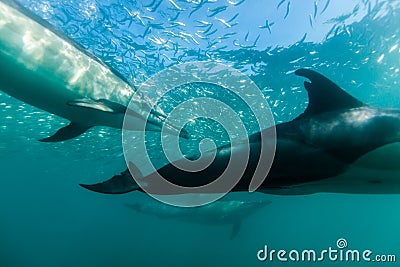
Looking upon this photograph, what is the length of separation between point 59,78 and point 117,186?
2.09m

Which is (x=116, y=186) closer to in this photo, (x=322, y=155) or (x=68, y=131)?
(x=322, y=155)

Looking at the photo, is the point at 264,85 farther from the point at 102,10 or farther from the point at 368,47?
the point at 102,10

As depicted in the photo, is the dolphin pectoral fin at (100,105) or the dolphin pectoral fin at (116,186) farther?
the dolphin pectoral fin at (100,105)

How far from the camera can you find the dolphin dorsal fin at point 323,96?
3205mm

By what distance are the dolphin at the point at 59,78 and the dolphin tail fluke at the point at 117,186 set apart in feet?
5.20

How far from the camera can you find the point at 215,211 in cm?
2028

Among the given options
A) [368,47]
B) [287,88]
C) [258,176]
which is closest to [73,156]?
[287,88]

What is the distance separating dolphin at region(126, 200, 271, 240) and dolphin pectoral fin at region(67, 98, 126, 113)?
14189 mm

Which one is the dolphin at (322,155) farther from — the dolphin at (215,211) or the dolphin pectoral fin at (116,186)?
the dolphin at (215,211)

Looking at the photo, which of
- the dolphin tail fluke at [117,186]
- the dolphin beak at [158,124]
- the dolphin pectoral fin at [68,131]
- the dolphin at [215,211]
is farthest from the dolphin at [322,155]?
the dolphin at [215,211]

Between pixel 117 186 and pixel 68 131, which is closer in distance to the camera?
pixel 117 186

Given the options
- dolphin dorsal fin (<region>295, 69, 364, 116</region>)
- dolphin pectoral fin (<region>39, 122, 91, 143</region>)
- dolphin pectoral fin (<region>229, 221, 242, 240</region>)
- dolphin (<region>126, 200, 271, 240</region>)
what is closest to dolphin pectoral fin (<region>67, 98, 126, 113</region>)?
dolphin pectoral fin (<region>39, 122, 91, 143</region>)

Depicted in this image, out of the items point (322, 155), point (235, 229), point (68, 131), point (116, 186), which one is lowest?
point (235, 229)

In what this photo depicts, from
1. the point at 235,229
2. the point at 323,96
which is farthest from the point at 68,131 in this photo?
the point at 235,229
